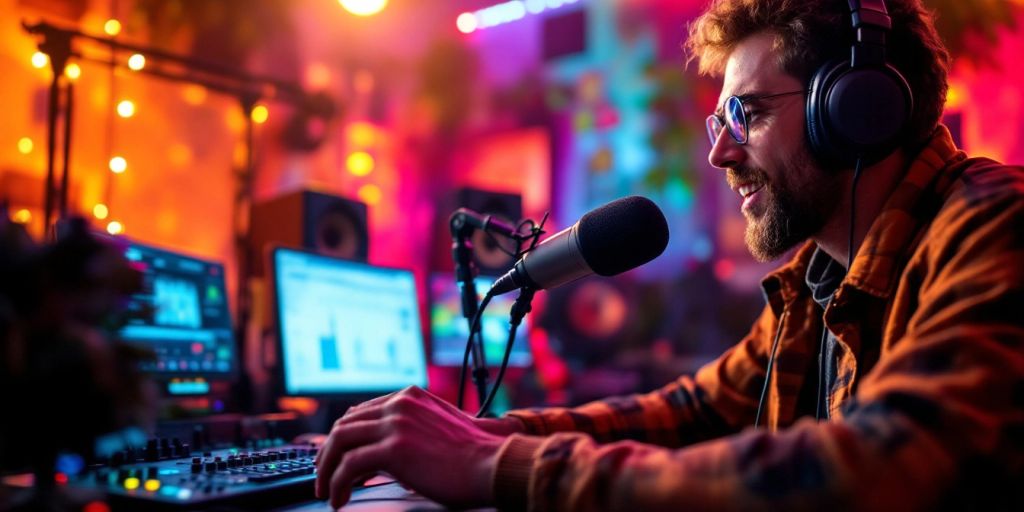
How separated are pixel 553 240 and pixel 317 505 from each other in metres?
0.46

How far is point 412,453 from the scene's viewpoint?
84 cm

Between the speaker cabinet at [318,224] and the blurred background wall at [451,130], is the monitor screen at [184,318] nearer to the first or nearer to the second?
the speaker cabinet at [318,224]

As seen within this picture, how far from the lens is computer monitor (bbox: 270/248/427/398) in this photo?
179cm

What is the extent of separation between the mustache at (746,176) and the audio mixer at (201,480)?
0.81 m

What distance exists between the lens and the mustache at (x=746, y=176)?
1.25m

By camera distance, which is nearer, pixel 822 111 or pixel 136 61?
pixel 822 111

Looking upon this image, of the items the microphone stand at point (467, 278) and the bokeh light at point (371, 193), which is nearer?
the microphone stand at point (467, 278)

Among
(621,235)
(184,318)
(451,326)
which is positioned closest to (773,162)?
(621,235)

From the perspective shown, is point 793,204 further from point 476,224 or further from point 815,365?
point 476,224

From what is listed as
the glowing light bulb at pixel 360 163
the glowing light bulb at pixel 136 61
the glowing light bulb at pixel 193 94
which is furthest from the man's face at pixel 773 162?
the glowing light bulb at pixel 360 163

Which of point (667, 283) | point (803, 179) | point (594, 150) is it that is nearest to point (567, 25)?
point (594, 150)

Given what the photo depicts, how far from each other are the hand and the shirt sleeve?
1.9 inches

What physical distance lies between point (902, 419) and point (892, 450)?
0.03 meters

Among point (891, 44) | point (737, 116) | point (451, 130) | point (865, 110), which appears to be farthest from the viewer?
point (451, 130)
